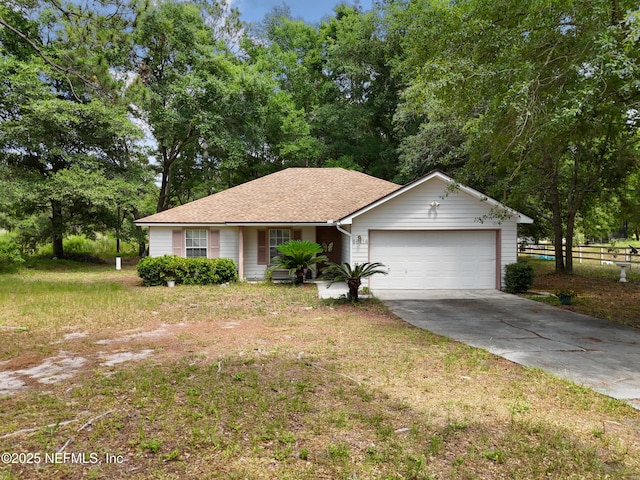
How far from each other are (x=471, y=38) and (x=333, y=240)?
31.4 feet

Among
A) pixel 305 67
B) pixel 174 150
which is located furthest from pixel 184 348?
pixel 305 67

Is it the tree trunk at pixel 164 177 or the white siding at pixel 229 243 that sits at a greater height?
the tree trunk at pixel 164 177

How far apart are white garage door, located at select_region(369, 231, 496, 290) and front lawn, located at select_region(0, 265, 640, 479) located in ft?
20.4

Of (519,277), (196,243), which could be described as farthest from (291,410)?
(196,243)

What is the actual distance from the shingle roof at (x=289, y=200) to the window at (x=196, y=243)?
629mm

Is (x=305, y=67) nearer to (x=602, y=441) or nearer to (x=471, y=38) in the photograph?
(x=471, y=38)

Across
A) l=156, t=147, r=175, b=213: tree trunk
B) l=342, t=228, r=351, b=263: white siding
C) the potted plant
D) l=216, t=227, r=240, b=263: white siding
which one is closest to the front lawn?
the potted plant

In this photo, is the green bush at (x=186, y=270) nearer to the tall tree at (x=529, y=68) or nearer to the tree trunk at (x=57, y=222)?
the tall tree at (x=529, y=68)

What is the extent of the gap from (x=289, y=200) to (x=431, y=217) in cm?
656

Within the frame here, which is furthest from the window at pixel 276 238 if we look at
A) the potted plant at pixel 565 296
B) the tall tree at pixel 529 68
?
the potted plant at pixel 565 296

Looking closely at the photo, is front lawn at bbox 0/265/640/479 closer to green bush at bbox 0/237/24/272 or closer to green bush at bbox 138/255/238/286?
green bush at bbox 138/255/238/286

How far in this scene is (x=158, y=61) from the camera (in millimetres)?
25672

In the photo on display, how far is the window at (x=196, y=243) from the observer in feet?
52.4

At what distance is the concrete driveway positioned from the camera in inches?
207
